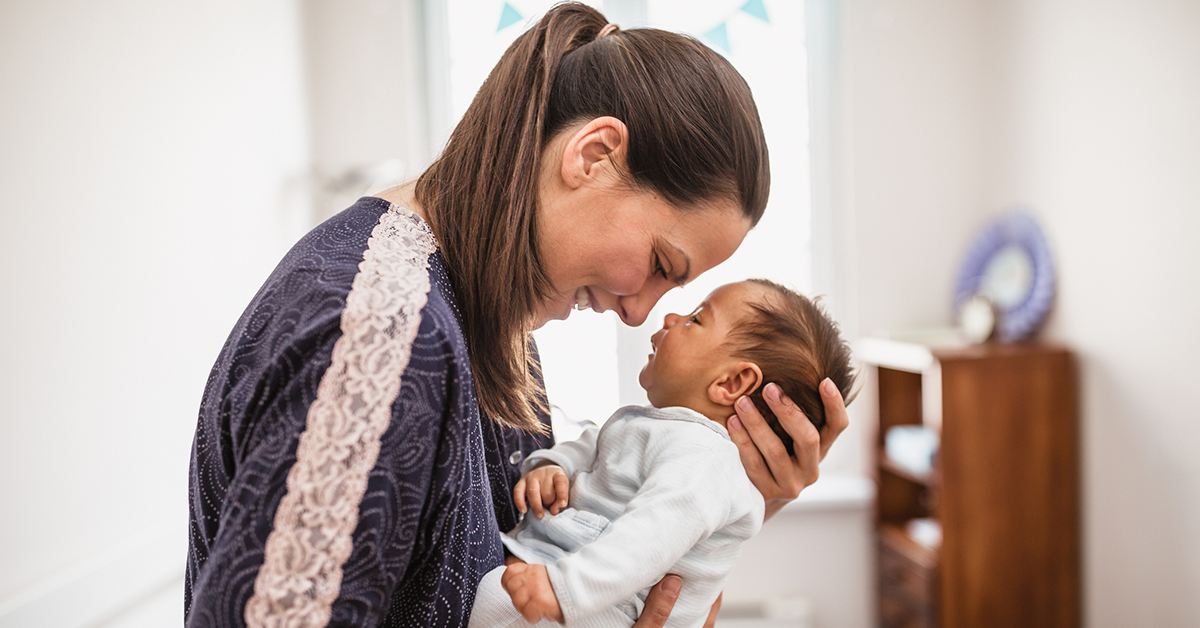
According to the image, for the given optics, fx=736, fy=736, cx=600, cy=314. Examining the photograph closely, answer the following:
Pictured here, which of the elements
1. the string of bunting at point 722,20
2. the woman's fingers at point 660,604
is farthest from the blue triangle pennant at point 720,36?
the woman's fingers at point 660,604

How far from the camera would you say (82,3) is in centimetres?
141

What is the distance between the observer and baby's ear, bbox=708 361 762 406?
46.3 inches

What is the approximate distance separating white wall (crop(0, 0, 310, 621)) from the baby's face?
1032 mm

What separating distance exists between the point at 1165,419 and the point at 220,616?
2.42 metres

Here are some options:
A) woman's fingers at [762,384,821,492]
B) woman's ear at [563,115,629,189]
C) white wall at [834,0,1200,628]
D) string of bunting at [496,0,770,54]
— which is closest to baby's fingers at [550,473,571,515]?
woman's fingers at [762,384,821,492]

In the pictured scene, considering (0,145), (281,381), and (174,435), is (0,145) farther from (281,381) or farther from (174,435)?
(281,381)

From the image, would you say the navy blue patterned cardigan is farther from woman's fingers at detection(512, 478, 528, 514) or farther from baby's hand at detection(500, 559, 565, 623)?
woman's fingers at detection(512, 478, 528, 514)

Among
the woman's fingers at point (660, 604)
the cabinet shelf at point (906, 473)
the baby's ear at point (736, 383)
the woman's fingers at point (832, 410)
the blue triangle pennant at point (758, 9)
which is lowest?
the cabinet shelf at point (906, 473)

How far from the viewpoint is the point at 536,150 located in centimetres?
84

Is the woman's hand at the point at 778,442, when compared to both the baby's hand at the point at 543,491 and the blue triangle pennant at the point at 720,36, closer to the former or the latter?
the baby's hand at the point at 543,491

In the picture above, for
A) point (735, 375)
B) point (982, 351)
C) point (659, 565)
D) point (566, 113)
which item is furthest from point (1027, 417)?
point (566, 113)

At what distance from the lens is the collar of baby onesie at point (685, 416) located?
112 cm

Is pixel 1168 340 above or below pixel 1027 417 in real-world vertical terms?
above

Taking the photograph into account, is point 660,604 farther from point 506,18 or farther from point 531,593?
point 506,18
